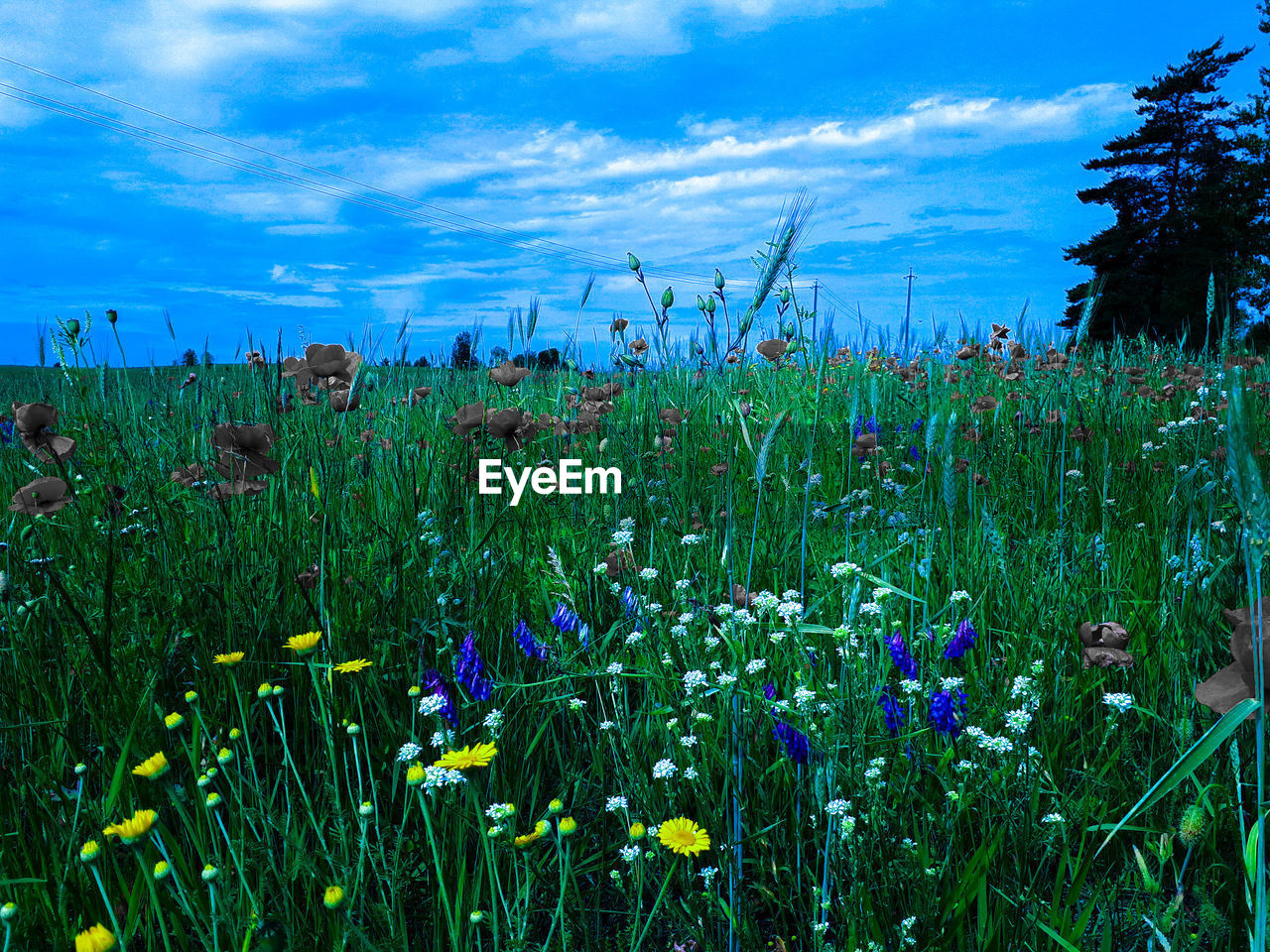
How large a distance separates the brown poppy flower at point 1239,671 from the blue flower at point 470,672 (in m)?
1.21

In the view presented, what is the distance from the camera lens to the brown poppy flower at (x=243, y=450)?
2225 millimetres

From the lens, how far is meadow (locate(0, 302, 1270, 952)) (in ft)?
3.79

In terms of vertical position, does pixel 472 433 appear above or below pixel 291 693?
above

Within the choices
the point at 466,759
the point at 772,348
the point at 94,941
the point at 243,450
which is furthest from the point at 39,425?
the point at 772,348

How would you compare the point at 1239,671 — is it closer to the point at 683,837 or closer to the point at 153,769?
the point at 683,837

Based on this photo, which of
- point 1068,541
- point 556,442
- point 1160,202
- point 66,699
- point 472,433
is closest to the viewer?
point 66,699

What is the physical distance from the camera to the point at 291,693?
1841 mm

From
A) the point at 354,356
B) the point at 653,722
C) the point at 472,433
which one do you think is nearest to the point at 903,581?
the point at 653,722

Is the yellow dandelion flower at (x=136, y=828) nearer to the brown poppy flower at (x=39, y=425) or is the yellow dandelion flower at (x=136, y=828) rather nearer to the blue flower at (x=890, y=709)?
the blue flower at (x=890, y=709)

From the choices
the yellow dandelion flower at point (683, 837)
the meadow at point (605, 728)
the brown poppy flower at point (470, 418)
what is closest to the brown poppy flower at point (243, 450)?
the meadow at point (605, 728)

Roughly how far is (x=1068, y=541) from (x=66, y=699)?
2926 mm

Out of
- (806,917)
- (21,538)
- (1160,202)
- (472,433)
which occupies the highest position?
(1160,202)

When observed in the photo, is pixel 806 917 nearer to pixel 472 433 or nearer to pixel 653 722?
pixel 653 722

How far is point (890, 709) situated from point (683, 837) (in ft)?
1.72
